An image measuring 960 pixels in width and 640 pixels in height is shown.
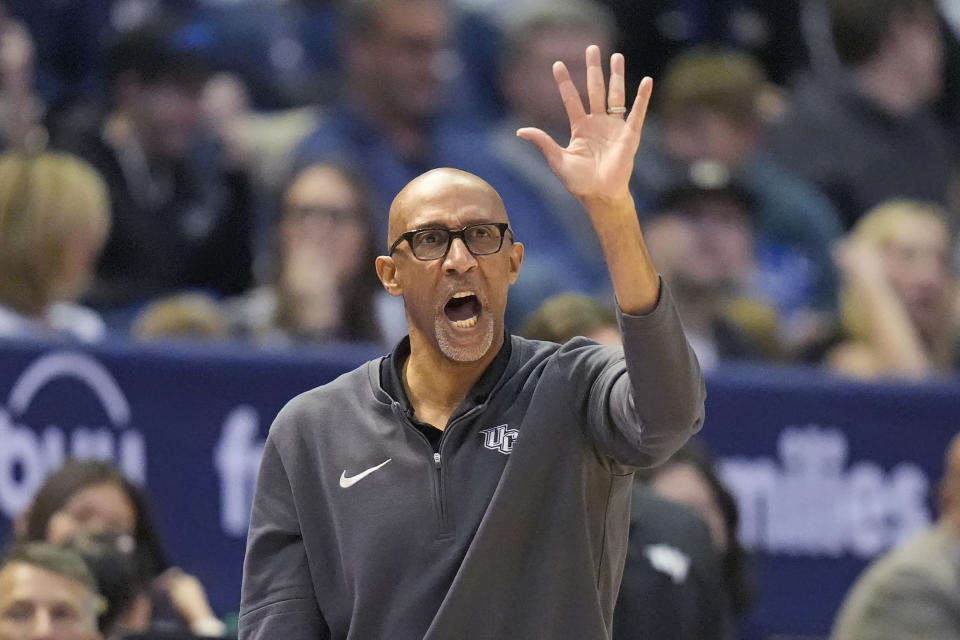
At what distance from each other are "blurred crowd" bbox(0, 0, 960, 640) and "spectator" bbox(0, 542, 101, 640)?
3.23 feet

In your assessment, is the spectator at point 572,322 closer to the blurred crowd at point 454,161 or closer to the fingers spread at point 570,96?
the blurred crowd at point 454,161

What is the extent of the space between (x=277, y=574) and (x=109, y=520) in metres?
2.75

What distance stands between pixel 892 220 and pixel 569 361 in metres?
5.39

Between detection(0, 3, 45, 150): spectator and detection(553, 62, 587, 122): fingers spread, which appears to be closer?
detection(553, 62, 587, 122): fingers spread

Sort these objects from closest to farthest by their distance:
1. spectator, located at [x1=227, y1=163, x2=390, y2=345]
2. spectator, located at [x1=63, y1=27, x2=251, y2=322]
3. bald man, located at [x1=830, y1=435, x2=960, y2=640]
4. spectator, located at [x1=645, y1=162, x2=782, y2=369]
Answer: bald man, located at [x1=830, y1=435, x2=960, y2=640]
spectator, located at [x1=227, y1=163, x2=390, y2=345]
spectator, located at [x1=645, y1=162, x2=782, y2=369]
spectator, located at [x1=63, y1=27, x2=251, y2=322]

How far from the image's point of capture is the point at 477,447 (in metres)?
3.08

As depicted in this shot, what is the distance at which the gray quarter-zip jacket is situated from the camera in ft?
9.60

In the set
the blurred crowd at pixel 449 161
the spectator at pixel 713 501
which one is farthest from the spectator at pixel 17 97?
the spectator at pixel 713 501

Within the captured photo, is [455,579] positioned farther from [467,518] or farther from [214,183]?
[214,183]

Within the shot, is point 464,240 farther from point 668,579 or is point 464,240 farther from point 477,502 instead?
point 668,579

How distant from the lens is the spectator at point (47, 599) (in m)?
4.98

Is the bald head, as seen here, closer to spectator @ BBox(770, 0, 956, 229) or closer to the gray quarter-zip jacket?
the gray quarter-zip jacket

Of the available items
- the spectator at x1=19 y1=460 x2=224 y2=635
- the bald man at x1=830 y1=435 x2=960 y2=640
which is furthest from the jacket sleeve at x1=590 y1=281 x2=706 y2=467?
the bald man at x1=830 y1=435 x2=960 y2=640

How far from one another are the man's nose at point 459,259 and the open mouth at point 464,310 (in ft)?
0.18
